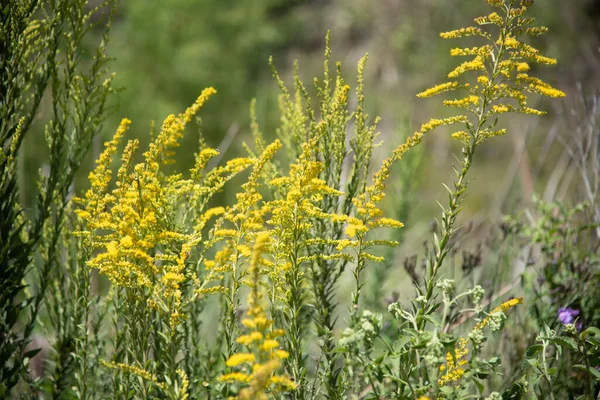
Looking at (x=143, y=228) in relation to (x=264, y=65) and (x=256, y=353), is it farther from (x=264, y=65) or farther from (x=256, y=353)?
(x=264, y=65)

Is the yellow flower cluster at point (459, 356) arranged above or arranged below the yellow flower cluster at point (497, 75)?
below

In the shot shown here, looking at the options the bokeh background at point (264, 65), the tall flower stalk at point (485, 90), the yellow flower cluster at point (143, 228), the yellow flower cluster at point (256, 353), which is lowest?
the yellow flower cluster at point (256, 353)

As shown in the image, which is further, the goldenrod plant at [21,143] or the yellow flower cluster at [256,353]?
the goldenrod plant at [21,143]

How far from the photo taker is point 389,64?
11758mm

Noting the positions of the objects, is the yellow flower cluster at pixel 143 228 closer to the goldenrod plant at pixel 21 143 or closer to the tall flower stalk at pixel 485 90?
the goldenrod plant at pixel 21 143

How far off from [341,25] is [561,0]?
19.6 feet

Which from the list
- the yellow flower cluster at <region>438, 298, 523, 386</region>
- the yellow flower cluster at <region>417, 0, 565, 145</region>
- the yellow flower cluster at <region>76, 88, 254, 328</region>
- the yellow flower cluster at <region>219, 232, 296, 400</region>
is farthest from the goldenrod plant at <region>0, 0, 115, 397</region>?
the yellow flower cluster at <region>417, 0, 565, 145</region>

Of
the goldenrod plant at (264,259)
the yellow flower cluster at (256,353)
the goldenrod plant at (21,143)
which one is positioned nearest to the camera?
the yellow flower cluster at (256,353)

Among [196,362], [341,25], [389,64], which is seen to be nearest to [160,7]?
[389,64]

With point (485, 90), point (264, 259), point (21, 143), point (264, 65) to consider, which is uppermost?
A: point (264, 65)

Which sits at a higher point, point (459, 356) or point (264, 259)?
point (264, 259)

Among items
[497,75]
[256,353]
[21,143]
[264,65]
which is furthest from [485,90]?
[264,65]

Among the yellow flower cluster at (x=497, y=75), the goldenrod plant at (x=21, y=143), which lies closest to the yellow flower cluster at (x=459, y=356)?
the yellow flower cluster at (x=497, y=75)

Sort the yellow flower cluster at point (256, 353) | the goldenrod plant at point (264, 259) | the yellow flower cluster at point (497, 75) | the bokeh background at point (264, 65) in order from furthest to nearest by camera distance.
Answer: the bokeh background at point (264, 65) < the yellow flower cluster at point (497, 75) < the goldenrod plant at point (264, 259) < the yellow flower cluster at point (256, 353)
